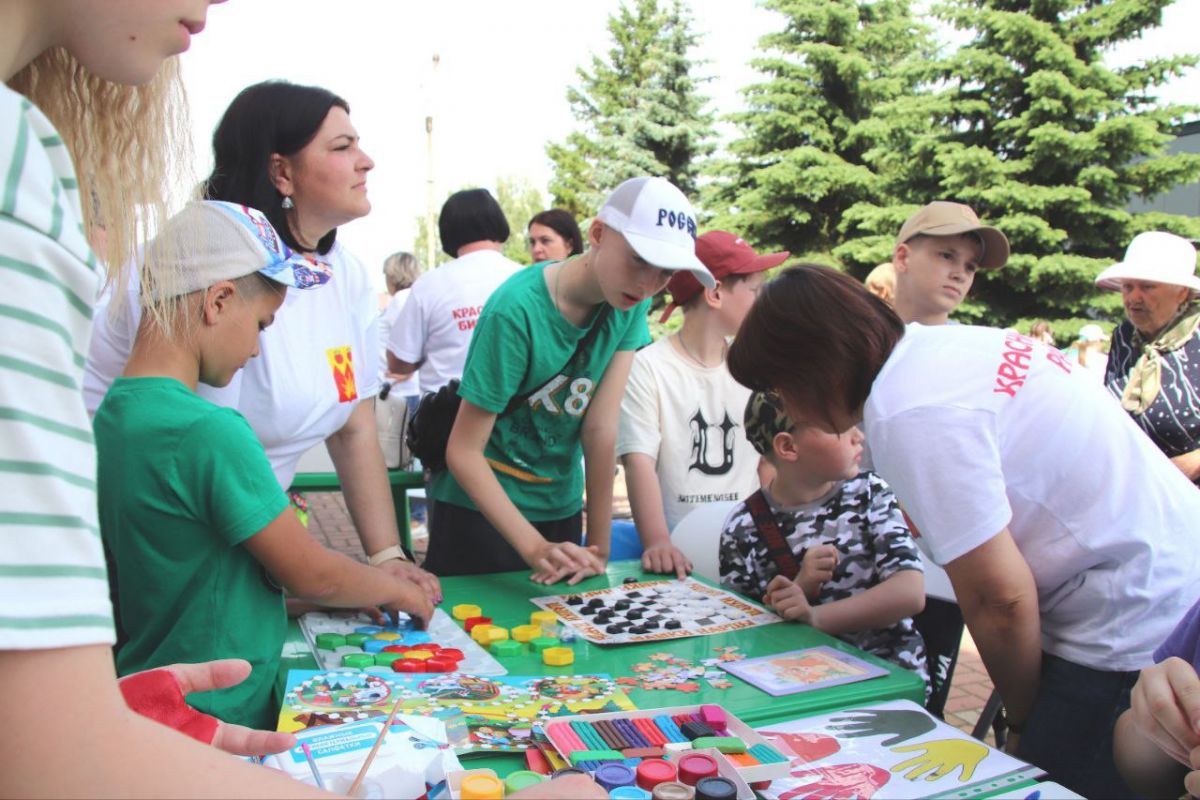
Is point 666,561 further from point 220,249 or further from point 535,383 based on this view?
point 220,249

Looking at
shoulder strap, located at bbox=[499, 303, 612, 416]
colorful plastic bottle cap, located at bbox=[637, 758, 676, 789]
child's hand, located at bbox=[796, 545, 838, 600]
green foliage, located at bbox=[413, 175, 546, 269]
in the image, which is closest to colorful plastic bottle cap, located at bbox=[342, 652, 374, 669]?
colorful plastic bottle cap, located at bbox=[637, 758, 676, 789]

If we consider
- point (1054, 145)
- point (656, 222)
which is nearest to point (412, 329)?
point (656, 222)

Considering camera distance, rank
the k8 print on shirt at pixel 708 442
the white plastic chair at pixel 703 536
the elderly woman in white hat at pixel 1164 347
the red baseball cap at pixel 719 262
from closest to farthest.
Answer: the white plastic chair at pixel 703 536 → the k8 print on shirt at pixel 708 442 → the red baseball cap at pixel 719 262 → the elderly woman in white hat at pixel 1164 347

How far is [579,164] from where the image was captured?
79.9 feet

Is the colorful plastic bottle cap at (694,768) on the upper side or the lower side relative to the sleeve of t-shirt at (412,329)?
lower

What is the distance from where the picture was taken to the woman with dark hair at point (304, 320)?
199 cm

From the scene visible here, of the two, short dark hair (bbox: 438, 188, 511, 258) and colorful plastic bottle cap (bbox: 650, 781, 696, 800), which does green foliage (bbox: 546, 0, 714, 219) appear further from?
colorful plastic bottle cap (bbox: 650, 781, 696, 800)

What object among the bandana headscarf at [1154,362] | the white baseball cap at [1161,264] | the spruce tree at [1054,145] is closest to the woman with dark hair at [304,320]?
the bandana headscarf at [1154,362]

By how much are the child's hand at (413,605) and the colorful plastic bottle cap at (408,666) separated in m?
0.23

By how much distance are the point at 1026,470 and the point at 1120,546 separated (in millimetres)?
197

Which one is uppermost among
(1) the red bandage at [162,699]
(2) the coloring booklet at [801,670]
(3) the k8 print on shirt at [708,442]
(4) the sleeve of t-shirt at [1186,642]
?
(3) the k8 print on shirt at [708,442]

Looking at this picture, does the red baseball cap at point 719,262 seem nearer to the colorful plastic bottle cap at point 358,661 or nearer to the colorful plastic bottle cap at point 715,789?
the colorful plastic bottle cap at point 358,661

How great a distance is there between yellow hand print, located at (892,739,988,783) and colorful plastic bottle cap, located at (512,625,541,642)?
72 cm

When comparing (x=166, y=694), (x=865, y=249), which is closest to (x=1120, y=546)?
(x=166, y=694)
